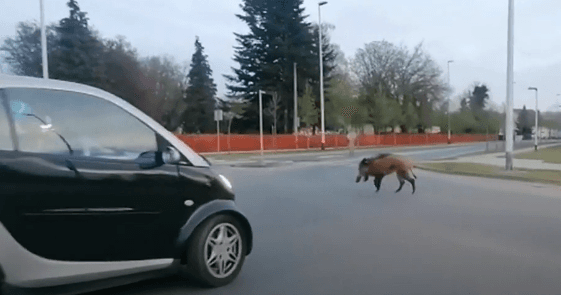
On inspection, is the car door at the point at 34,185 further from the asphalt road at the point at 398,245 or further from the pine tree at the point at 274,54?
the pine tree at the point at 274,54

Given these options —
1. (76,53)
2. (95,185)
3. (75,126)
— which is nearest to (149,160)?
(95,185)

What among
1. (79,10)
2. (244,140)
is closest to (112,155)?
(244,140)

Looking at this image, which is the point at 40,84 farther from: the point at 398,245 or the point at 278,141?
the point at 278,141

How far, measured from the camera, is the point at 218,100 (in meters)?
64.1

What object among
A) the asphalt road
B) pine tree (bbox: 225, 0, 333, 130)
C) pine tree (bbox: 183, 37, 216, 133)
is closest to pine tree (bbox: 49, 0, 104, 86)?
pine tree (bbox: 225, 0, 333, 130)

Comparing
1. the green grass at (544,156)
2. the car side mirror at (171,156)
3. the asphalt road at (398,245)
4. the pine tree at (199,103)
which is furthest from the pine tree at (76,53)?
the car side mirror at (171,156)

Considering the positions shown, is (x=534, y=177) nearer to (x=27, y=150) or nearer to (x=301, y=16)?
(x=27, y=150)

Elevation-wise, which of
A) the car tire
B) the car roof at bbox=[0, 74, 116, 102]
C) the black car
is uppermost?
the car roof at bbox=[0, 74, 116, 102]

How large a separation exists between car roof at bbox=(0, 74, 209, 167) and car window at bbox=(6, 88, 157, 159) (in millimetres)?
37

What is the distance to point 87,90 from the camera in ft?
12.6

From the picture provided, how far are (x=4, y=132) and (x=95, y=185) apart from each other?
69 centimetres

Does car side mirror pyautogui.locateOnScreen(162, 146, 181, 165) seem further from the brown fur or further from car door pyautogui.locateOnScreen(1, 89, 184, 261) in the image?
the brown fur

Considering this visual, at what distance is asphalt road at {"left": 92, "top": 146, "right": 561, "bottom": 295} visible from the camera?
4477 millimetres

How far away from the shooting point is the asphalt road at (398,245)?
4.48m
